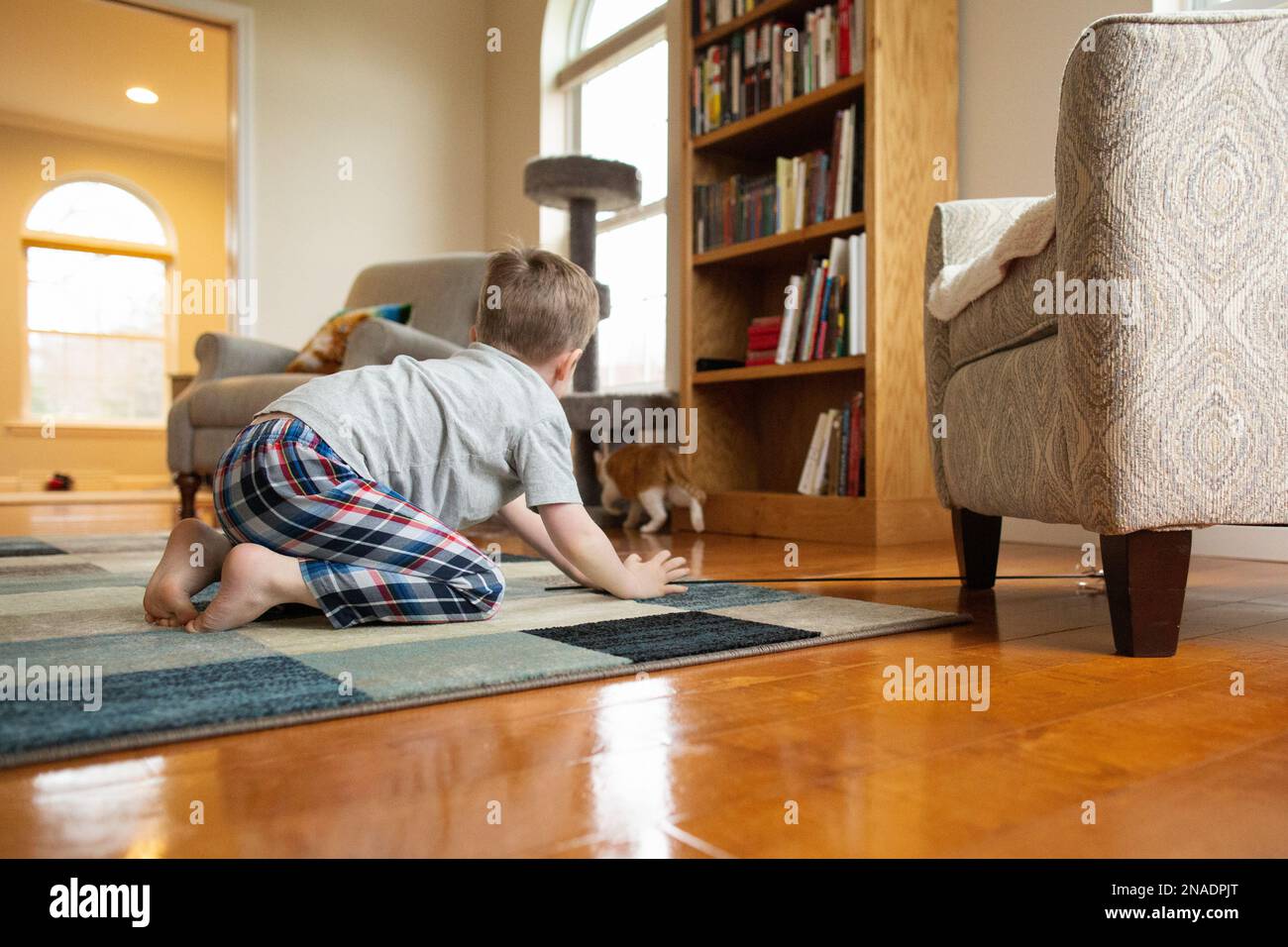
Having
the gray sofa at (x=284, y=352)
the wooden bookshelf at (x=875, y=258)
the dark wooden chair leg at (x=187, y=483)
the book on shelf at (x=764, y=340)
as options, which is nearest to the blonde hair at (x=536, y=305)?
the wooden bookshelf at (x=875, y=258)

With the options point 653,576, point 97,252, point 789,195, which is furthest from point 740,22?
point 97,252

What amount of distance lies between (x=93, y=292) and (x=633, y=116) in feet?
18.2

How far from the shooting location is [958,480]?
1.60 meters

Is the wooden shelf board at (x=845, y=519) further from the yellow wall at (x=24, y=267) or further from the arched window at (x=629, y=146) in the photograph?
the yellow wall at (x=24, y=267)

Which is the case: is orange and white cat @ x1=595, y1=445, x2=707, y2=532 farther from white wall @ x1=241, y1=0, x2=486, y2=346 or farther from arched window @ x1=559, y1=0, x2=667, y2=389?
white wall @ x1=241, y1=0, x2=486, y2=346

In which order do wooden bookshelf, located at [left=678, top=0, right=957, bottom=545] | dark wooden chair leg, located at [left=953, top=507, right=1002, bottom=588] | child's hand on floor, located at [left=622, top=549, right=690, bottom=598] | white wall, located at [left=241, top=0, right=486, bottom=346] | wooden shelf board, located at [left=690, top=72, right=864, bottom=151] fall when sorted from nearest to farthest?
1. child's hand on floor, located at [left=622, top=549, right=690, bottom=598]
2. dark wooden chair leg, located at [left=953, top=507, right=1002, bottom=588]
3. wooden bookshelf, located at [left=678, top=0, right=957, bottom=545]
4. wooden shelf board, located at [left=690, top=72, right=864, bottom=151]
5. white wall, located at [left=241, top=0, right=486, bottom=346]

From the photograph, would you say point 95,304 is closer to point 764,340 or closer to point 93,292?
point 93,292

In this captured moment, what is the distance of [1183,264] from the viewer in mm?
1039

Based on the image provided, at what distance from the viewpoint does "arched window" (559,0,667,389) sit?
13.8ft

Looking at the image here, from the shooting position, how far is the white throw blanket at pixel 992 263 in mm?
1232

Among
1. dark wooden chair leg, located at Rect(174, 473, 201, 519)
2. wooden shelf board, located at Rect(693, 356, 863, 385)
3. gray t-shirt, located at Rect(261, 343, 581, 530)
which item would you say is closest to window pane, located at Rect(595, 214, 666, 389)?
wooden shelf board, located at Rect(693, 356, 863, 385)

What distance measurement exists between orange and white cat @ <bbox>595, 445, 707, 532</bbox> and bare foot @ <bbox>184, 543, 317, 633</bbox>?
1.96m

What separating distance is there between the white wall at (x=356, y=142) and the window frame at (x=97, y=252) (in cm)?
384

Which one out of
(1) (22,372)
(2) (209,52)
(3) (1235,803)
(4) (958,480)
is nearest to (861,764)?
(3) (1235,803)
